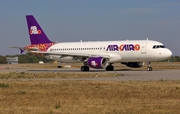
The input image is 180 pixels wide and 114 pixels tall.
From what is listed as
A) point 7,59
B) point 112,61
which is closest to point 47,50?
point 112,61

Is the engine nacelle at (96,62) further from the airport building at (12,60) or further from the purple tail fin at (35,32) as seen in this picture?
the airport building at (12,60)

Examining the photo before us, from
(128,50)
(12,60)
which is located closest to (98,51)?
(128,50)

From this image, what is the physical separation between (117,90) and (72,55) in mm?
30627

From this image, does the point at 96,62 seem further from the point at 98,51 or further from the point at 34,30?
the point at 34,30

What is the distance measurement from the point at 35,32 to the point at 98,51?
36.7 feet

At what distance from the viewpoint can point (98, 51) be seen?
5494 centimetres

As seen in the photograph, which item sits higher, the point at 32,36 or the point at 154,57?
the point at 32,36

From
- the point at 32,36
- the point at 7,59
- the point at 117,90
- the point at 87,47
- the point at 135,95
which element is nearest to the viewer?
the point at 135,95

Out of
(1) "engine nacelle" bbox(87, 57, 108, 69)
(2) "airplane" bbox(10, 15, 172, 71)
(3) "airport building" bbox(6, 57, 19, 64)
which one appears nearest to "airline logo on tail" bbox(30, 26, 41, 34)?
(2) "airplane" bbox(10, 15, 172, 71)

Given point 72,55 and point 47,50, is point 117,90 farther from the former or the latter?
point 47,50

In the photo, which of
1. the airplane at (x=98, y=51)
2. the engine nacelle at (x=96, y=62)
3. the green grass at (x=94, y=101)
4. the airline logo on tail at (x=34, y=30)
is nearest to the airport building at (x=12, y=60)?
the airplane at (x=98, y=51)

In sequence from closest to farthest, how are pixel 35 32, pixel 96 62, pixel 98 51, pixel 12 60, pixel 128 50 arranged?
pixel 96 62 → pixel 128 50 → pixel 98 51 → pixel 35 32 → pixel 12 60

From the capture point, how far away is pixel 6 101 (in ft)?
64.0

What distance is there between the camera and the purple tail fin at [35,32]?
199ft
